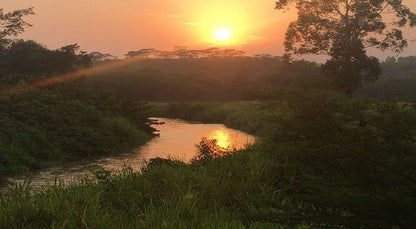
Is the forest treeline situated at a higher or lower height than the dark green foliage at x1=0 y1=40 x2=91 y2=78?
lower

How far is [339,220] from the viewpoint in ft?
10.7

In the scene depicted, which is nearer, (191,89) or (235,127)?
(235,127)

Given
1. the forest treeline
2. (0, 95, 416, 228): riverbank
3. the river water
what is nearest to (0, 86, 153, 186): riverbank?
the forest treeline

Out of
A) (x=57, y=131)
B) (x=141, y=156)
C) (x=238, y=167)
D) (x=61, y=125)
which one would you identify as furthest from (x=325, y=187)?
(x=61, y=125)

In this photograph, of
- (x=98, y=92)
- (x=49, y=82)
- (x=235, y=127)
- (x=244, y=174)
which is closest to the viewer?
(x=244, y=174)

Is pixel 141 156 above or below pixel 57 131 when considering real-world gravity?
below

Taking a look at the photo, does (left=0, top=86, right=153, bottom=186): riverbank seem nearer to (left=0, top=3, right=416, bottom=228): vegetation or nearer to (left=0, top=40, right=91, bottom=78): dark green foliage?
(left=0, top=3, right=416, bottom=228): vegetation

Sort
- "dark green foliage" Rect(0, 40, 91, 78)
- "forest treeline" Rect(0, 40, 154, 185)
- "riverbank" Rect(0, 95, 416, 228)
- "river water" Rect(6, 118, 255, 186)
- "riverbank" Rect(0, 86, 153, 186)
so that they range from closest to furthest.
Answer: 1. "riverbank" Rect(0, 95, 416, 228)
2. "river water" Rect(6, 118, 255, 186)
3. "riverbank" Rect(0, 86, 153, 186)
4. "forest treeline" Rect(0, 40, 154, 185)
5. "dark green foliage" Rect(0, 40, 91, 78)

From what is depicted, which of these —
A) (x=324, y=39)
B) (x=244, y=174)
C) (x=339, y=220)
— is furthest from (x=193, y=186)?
(x=324, y=39)

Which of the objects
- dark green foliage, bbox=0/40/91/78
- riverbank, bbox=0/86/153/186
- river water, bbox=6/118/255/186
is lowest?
river water, bbox=6/118/255/186

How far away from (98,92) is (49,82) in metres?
3.63

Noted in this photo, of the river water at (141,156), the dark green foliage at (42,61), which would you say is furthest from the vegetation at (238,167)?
the dark green foliage at (42,61)

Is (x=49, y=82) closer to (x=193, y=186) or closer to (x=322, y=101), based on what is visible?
(x=193, y=186)

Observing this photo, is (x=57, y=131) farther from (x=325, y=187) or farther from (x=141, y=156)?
(x=325, y=187)
